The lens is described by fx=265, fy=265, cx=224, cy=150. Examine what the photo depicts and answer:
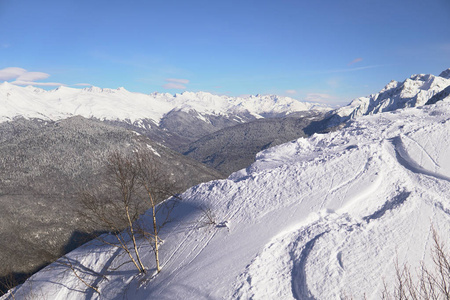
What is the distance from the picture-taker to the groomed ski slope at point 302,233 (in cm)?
1073

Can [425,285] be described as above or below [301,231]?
below

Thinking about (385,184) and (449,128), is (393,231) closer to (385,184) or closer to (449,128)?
(385,184)

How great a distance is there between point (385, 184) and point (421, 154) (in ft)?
16.8

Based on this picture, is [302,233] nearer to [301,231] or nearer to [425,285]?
[301,231]

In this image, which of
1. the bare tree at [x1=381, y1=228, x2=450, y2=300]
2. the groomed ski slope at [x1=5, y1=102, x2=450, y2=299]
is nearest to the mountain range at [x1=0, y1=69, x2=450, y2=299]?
the groomed ski slope at [x1=5, y1=102, x2=450, y2=299]

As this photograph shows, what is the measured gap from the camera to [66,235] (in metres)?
103

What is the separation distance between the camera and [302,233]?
1267 centimetres

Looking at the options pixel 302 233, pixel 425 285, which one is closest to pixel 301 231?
Answer: pixel 302 233

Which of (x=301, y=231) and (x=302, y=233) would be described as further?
(x=301, y=231)

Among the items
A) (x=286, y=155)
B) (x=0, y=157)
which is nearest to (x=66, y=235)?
(x=0, y=157)

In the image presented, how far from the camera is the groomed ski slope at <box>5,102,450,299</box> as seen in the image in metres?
10.7

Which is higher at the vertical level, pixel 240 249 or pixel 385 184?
pixel 385 184

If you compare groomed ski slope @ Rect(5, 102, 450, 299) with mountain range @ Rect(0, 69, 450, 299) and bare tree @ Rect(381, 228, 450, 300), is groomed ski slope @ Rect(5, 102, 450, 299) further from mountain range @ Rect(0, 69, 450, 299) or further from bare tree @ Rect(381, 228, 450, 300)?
bare tree @ Rect(381, 228, 450, 300)

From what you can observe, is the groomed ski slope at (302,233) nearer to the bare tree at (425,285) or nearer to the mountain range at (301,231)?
the mountain range at (301,231)
